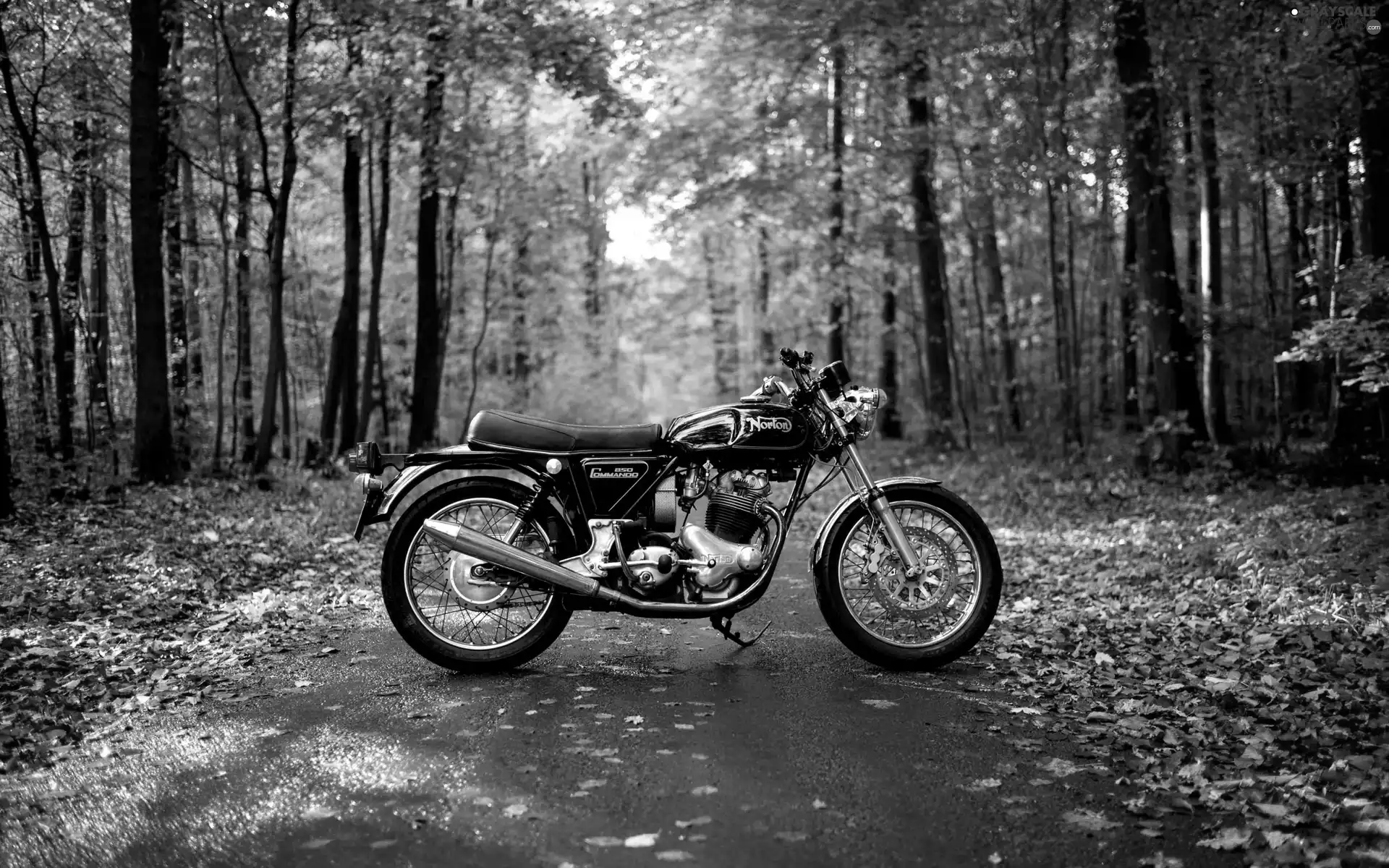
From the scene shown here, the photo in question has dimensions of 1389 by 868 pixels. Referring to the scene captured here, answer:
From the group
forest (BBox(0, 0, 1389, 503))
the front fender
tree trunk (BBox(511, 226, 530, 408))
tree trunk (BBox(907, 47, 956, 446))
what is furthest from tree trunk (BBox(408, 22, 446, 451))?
the front fender

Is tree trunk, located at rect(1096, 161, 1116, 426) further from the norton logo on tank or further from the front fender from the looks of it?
the norton logo on tank

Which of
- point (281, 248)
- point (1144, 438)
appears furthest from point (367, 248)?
point (1144, 438)

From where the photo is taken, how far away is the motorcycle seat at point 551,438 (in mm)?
4945

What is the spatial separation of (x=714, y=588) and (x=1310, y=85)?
8816mm

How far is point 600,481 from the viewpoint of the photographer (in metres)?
4.97

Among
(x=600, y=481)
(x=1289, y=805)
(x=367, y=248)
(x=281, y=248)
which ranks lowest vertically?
(x=1289, y=805)

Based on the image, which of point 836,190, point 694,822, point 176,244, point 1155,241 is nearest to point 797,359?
point 694,822

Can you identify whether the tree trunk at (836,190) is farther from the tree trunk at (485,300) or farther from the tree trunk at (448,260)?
the tree trunk at (448,260)

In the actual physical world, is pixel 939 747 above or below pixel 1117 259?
below

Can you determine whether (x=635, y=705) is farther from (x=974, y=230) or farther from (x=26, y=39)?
(x=974, y=230)

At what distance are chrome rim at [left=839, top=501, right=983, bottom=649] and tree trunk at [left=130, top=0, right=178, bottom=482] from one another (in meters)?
8.82

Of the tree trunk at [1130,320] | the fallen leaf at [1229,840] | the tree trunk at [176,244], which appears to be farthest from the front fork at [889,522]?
the tree trunk at [176,244]

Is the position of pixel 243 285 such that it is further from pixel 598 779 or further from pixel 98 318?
pixel 598 779

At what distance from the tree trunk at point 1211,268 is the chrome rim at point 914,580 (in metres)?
9.45
